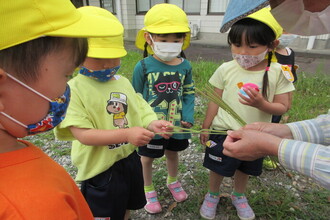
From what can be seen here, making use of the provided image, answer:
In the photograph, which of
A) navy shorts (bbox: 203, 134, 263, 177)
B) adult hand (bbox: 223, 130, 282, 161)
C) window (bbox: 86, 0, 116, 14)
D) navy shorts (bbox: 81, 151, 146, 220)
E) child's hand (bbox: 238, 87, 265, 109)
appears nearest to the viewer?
adult hand (bbox: 223, 130, 282, 161)

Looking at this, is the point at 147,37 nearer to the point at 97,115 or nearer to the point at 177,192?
the point at 97,115

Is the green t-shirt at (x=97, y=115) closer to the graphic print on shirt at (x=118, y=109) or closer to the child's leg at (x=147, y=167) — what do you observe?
the graphic print on shirt at (x=118, y=109)

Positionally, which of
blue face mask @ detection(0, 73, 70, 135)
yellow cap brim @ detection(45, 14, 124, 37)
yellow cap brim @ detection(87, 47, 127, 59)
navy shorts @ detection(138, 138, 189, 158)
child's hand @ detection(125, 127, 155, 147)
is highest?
yellow cap brim @ detection(45, 14, 124, 37)

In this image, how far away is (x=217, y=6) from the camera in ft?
37.7

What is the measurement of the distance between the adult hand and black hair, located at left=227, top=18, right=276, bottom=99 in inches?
26.5

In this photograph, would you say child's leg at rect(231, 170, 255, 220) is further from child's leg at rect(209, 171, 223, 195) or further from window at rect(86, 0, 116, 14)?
window at rect(86, 0, 116, 14)

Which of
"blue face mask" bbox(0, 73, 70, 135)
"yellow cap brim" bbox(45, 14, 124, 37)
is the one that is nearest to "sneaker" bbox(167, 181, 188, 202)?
"blue face mask" bbox(0, 73, 70, 135)

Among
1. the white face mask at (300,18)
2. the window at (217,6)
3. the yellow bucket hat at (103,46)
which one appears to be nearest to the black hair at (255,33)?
the white face mask at (300,18)

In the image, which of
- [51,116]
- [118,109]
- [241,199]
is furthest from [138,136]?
[241,199]

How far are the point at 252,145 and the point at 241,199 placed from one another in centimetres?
118

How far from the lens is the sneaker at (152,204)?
8.20 feet

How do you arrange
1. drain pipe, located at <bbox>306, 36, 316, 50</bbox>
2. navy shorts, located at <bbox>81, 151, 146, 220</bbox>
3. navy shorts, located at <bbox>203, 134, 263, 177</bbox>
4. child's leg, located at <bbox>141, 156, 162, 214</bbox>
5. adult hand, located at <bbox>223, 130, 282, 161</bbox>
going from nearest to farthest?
adult hand, located at <bbox>223, 130, 282, 161</bbox> → navy shorts, located at <bbox>81, 151, 146, 220</bbox> → navy shorts, located at <bbox>203, 134, 263, 177</bbox> → child's leg, located at <bbox>141, 156, 162, 214</bbox> → drain pipe, located at <bbox>306, 36, 316, 50</bbox>

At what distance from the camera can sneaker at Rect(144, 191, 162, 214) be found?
2.50 meters

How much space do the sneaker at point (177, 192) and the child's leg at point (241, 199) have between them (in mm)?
506
